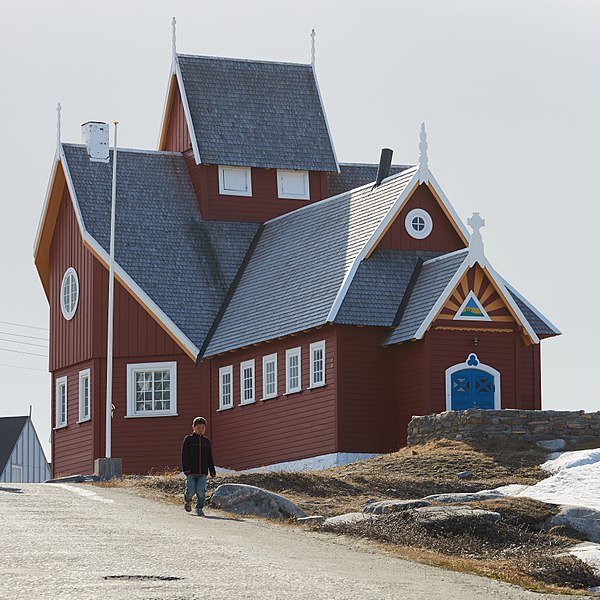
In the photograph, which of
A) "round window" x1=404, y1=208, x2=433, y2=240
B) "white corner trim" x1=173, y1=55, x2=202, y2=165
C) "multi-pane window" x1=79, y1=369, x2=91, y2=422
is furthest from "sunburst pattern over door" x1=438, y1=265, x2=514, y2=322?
"white corner trim" x1=173, y1=55, x2=202, y2=165

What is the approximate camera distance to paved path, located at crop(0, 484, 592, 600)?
16.0m

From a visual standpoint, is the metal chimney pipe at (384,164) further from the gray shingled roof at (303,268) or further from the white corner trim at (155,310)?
the white corner trim at (155,310)

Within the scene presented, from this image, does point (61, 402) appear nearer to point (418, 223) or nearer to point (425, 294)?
point (418, 223)

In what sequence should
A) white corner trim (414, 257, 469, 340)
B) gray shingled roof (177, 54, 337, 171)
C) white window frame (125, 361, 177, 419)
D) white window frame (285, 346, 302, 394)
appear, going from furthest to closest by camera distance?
gray shingled roof (177, 54, 337, 171), white window frame (125, 361, 177, 419), white window frame (285, 346, 302, 394), white corner trim (414, 257, 469, 340)

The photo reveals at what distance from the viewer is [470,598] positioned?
1670 cm

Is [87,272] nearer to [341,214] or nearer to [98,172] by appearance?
[98,172]

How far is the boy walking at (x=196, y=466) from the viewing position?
24469 mm

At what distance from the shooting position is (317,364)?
39.9 metres

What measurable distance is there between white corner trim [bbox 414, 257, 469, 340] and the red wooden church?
0.05m

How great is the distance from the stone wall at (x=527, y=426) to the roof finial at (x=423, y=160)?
27.7 feet

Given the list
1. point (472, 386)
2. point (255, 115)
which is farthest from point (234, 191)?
point (472, 386)

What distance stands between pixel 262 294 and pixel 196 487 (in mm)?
19367

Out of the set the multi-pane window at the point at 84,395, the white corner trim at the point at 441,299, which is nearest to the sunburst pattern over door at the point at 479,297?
the white corner trim at the point at 441,299

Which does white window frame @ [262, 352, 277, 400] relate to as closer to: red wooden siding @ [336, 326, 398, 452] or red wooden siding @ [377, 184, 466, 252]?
red wooden siding @ [336, 326, 398, 452]
